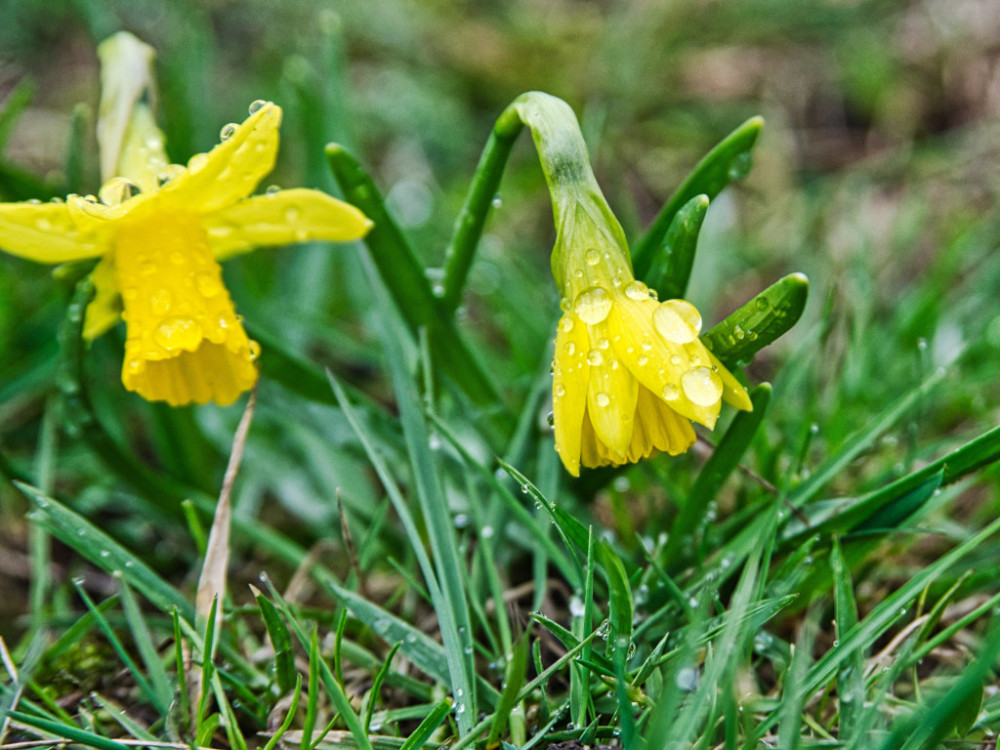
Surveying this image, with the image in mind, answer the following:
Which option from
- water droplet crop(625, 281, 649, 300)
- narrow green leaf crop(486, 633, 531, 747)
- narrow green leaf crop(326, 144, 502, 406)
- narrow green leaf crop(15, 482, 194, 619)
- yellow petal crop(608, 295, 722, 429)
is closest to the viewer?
narrow green leaf crop(486, 633, 531, 747)

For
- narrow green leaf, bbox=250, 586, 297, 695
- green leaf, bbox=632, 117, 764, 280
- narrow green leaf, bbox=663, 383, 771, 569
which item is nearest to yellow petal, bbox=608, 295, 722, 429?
narrow green leaf, bbox=663, 383, 771, 569

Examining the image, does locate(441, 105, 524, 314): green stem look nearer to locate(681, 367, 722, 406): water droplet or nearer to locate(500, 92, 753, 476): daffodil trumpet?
locate(500, 92, 753, 476): daffodil trumpet

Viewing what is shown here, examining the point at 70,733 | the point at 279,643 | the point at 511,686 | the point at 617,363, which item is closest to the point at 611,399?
the point at 617,363

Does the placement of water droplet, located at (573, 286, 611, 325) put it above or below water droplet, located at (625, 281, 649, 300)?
below

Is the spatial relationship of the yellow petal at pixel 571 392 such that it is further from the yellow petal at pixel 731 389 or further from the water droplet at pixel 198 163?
the water droplet at pixel 198 163

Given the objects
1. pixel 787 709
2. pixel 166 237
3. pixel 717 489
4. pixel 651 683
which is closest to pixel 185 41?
pixel 166 237

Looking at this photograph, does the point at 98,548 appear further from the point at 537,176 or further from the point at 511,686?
the point at 537,176

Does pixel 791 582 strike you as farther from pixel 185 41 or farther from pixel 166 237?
pixel 185 41
